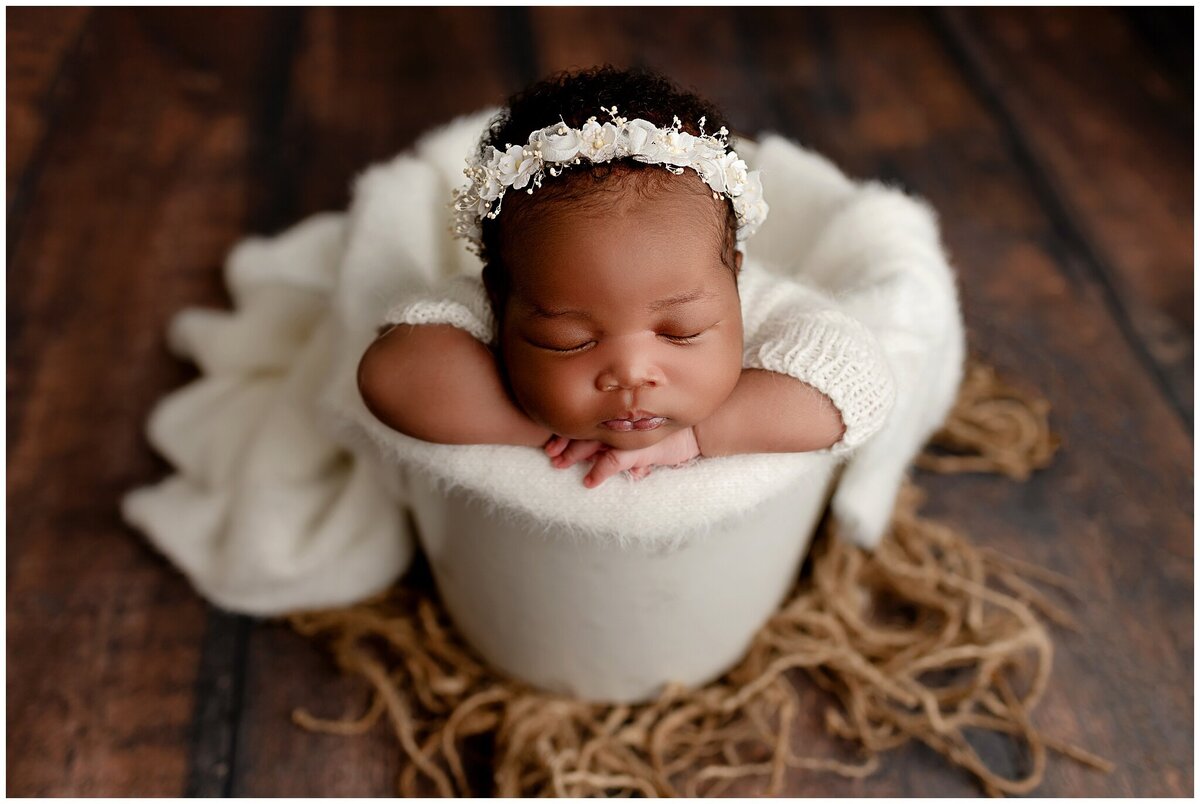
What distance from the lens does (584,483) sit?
2.27 feet

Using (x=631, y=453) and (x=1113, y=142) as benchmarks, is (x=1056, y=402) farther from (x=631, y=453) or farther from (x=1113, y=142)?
(x=631, y=453)

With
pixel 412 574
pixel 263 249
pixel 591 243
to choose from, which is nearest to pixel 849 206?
pixel 591 243

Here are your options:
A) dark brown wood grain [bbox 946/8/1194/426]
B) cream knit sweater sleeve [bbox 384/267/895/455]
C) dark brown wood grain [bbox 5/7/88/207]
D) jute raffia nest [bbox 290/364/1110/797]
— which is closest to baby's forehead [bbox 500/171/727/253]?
cream knit sweater sleeve [bbox 384/267/895/455]

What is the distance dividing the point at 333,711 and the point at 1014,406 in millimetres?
733

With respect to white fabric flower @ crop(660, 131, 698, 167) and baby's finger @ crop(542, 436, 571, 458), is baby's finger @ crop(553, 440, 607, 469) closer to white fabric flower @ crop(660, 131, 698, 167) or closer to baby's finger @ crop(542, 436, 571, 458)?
baby's finger @ crop(542, 436, 571, 458)

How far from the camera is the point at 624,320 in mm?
636

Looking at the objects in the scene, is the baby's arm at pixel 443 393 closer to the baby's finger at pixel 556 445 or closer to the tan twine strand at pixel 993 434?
the baby's finger at pixel 556 445

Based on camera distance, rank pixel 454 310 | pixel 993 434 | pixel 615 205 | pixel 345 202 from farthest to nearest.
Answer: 1. pixel 345 202
2. pixel 993 434
3. pixel 454 310
4. pixel 615 205

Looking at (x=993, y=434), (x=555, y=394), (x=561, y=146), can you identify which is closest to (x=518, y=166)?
(x=561, y=146)

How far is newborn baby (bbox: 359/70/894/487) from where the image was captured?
0.63 m

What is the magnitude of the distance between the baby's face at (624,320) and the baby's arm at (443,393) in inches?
1.0

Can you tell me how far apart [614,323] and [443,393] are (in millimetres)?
130

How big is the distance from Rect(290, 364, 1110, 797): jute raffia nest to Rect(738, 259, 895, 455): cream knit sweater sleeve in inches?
11.3

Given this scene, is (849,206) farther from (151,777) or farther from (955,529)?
(151,777)
